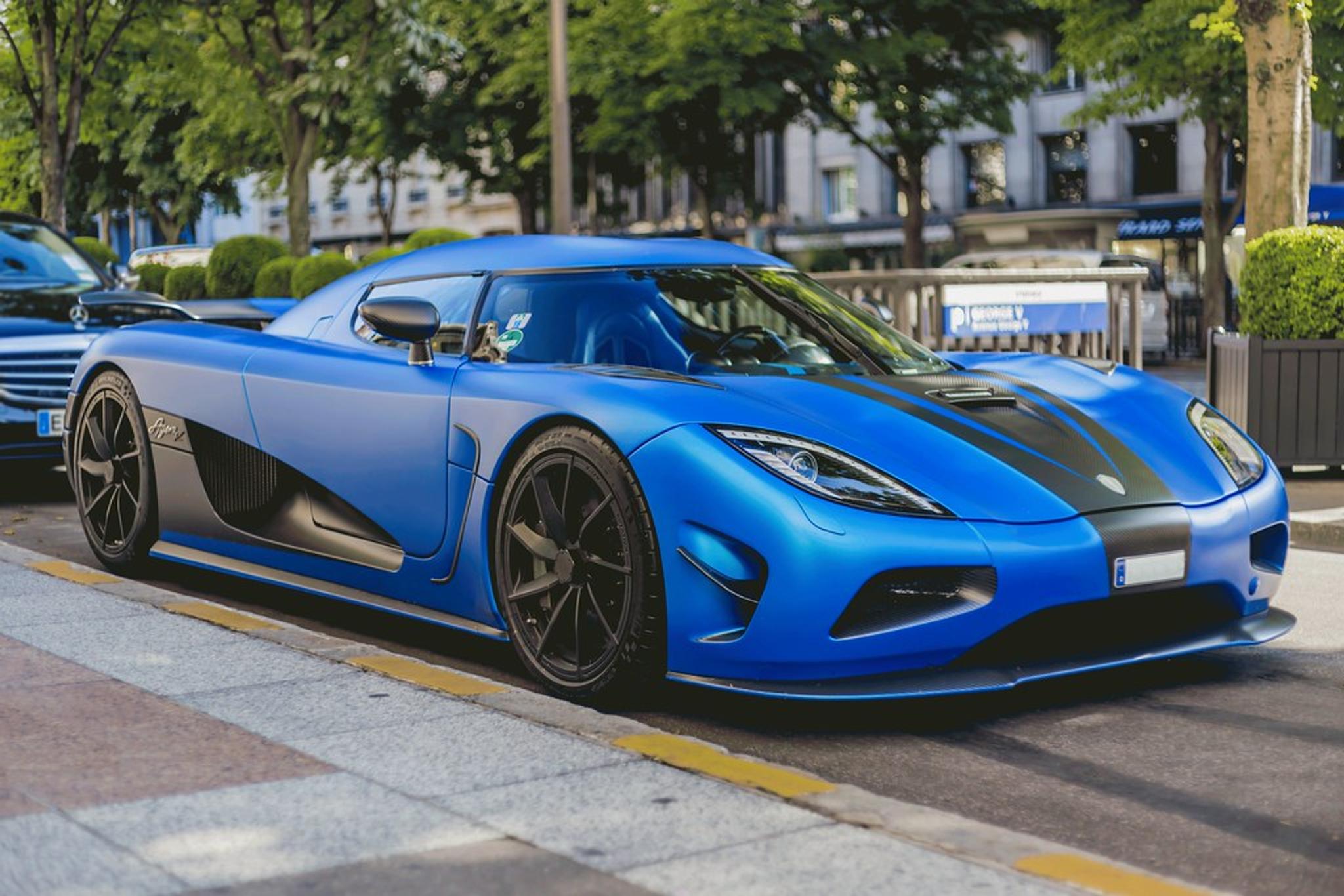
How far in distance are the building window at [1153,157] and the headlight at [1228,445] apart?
36.8m

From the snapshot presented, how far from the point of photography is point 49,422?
383 inches

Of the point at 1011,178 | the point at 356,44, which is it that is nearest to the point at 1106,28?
the point at 356,44

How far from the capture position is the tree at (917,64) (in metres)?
31.1

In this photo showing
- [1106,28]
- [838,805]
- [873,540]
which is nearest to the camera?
[838,805]

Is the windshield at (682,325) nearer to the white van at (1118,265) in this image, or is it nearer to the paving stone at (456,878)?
the paving stone at (456,878)

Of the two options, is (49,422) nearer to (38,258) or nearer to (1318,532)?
(38,258)

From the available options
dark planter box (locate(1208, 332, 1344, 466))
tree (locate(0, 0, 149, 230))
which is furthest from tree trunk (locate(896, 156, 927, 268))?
dark planter box (locate(1208, 332, 1344, 466))

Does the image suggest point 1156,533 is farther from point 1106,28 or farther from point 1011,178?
point 1011,178

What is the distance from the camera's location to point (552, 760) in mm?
4066

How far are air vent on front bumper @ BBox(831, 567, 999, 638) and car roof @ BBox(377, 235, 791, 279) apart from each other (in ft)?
4.86

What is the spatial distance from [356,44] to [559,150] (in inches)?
191

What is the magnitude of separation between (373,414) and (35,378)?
4.88 meters

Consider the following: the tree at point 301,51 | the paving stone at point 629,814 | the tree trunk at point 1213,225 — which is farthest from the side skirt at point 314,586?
the tree trunk at point 1213,225

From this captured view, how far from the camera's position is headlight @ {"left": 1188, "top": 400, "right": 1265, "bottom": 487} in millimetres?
5152
